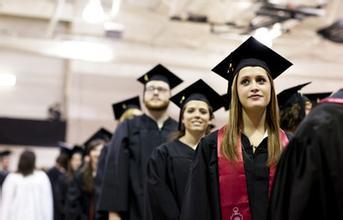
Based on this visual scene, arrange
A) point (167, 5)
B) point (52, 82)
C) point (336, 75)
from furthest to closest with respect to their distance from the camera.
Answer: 1. point (52, 82)
2. point (336, 75)
3. point (167, 5)

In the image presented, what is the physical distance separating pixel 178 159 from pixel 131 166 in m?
1.27

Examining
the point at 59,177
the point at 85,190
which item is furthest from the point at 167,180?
the point at 59,177

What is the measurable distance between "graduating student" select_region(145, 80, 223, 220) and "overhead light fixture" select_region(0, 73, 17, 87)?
11.4m

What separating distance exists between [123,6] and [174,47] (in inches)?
71.9

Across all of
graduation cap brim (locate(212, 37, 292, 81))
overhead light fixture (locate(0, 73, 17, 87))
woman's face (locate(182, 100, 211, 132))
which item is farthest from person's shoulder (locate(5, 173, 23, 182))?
overhead light fixture (locate(0, 73, 17, 87))

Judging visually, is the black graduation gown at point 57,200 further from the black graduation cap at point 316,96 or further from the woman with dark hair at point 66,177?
the black graduation cap at point 316,96

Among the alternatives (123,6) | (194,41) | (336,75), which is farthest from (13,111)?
(336,75)

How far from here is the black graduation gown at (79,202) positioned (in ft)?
23.5

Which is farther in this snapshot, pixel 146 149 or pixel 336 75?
pixel 336 75

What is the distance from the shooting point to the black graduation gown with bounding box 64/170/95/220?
7.18 meters

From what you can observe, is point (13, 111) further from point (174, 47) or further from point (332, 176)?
point (332, 176)

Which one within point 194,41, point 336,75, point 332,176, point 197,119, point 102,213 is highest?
point 194,41

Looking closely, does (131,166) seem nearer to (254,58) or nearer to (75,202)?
(254,58)

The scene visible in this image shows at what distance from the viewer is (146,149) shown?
507 cm
